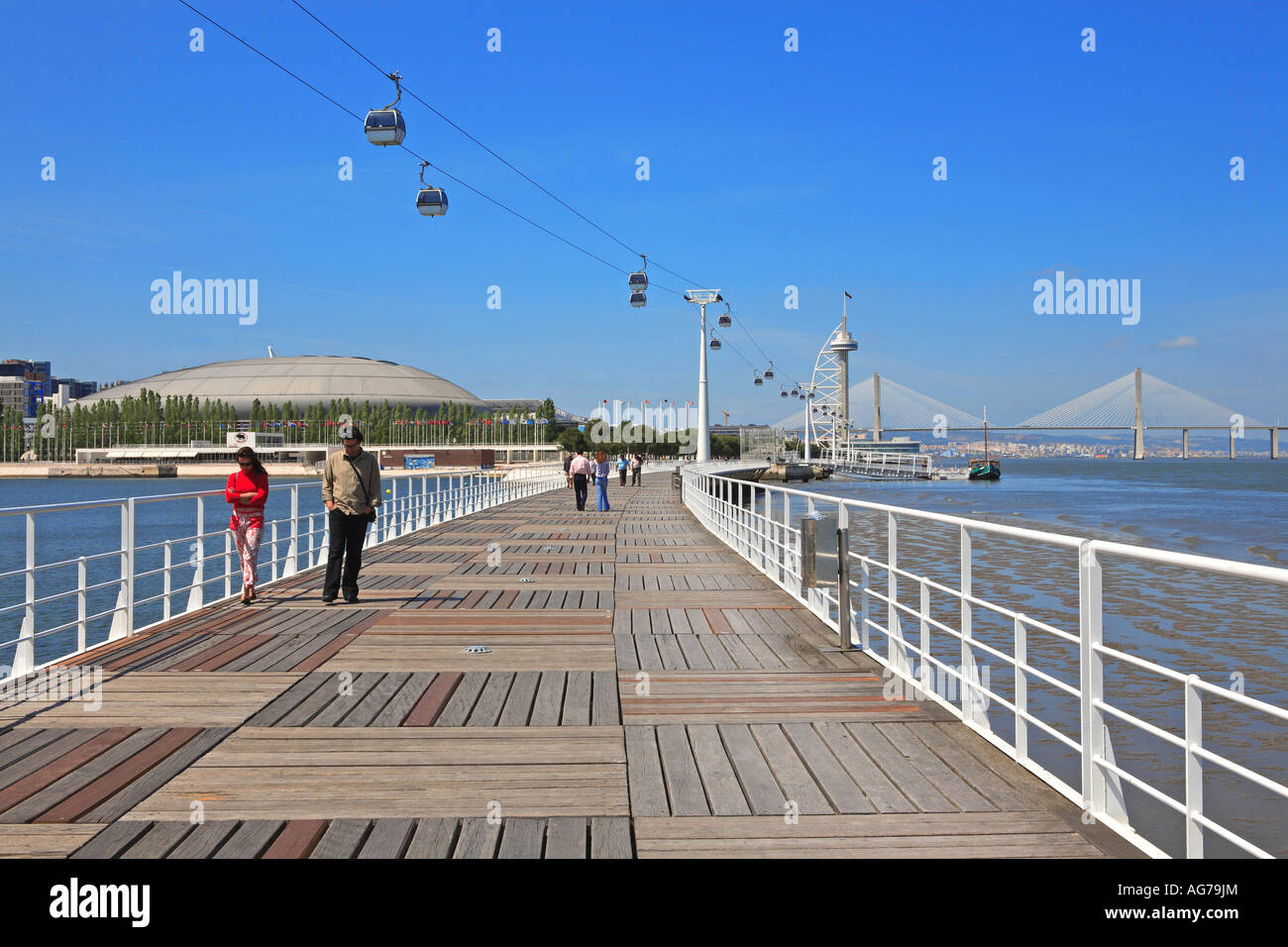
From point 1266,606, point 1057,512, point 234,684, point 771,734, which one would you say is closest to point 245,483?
point 234,684

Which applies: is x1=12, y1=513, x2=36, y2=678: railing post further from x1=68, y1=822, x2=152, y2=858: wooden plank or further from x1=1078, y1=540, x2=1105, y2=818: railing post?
x1=1078, y1=540, x2=1105, y2=818: railing post

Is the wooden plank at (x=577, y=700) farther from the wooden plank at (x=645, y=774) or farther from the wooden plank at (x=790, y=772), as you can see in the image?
the wooden plank at (x=790, y=772)

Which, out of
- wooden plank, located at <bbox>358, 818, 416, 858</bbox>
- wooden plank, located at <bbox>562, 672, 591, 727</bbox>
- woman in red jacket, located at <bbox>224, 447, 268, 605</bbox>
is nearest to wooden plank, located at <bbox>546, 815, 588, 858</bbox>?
wooden plank, located at <bbox>358, 818, 416, 858</bbox>

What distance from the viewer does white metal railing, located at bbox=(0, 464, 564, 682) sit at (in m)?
7.23

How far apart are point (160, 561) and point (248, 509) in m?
33.2

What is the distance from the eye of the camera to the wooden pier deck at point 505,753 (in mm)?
3916

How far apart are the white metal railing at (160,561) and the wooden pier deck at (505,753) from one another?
526mm

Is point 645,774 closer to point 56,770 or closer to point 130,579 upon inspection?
point 56,770

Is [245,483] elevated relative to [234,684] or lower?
elevated

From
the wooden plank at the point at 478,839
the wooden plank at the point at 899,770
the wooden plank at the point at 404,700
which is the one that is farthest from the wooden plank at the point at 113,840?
the wooden plank at the point at 899,770

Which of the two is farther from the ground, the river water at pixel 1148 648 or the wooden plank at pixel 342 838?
the wooden plank at pixel 342 838

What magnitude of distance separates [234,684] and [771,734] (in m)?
3.49
